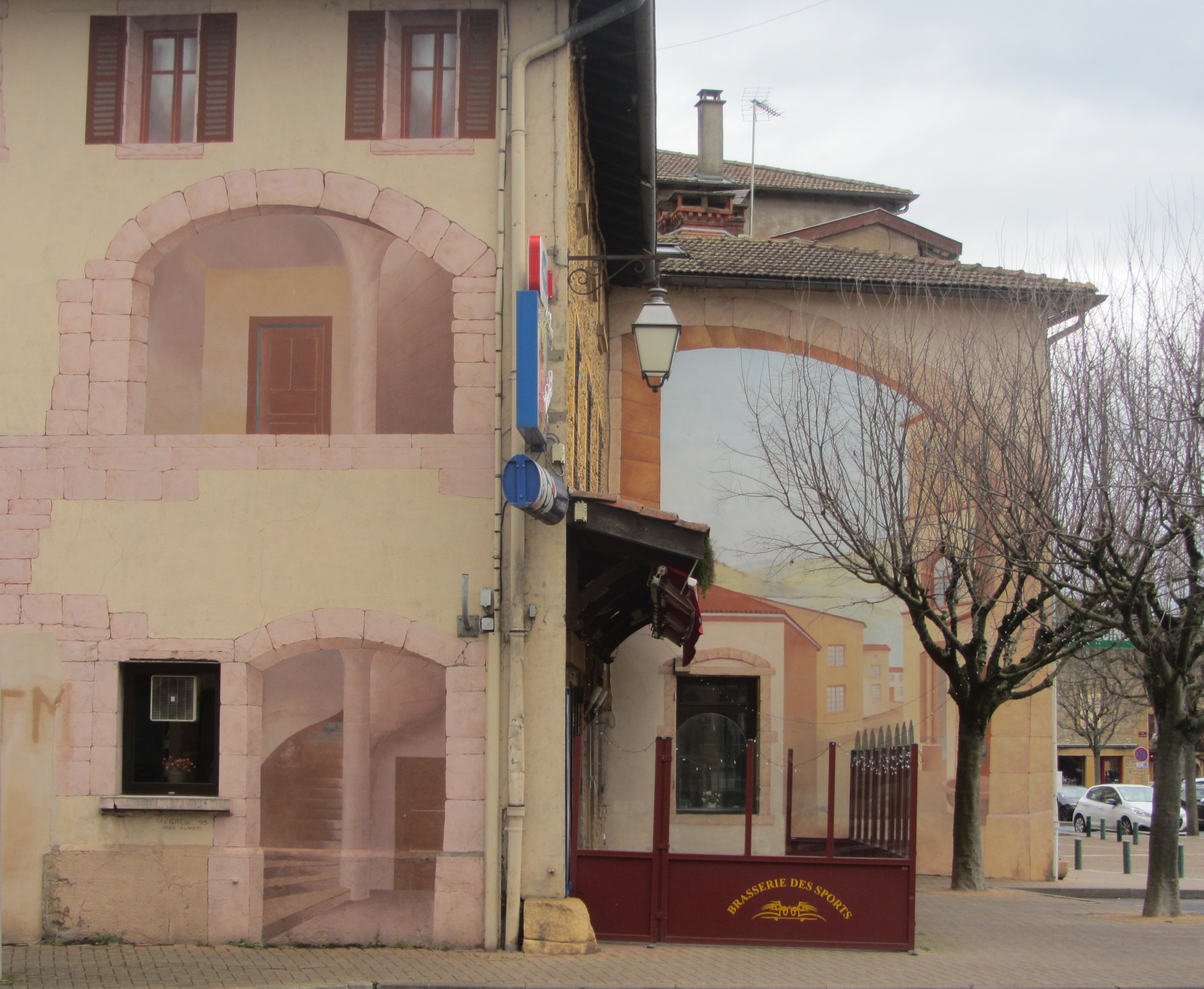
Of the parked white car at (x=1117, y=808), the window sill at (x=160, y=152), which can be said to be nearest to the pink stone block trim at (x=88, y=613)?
the window sill at (x=160, y=152)

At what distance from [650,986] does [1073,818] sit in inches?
1238

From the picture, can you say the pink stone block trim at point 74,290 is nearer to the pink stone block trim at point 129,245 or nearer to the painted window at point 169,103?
the pink stone block trim at point 129,245

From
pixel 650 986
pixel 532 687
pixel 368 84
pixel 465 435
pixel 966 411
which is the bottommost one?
pixel 650 986

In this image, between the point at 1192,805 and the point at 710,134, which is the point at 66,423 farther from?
the point at 1192,805

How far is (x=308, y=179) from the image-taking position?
34.8 feet

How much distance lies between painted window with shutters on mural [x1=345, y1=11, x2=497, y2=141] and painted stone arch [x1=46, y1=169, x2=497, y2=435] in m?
0.55

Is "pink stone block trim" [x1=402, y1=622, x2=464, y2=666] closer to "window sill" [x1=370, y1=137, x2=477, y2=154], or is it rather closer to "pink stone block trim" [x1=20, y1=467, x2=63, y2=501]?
"pink stone block trim" [x1=20, y1=467, x2=63, y2=501]

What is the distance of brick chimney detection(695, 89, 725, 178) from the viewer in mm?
28734

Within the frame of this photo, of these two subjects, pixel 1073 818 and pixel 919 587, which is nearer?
pixel 919 587

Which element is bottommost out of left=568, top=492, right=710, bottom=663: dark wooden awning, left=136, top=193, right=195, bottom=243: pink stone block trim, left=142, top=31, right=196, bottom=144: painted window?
left=568, top=492, right=710, bottom=663: dark wooden awning

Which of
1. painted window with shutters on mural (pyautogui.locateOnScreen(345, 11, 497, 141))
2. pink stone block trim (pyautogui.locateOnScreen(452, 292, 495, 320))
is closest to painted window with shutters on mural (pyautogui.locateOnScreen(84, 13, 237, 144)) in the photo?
painted window with shutters on mural (pyautogui.locateOnScreen(345, 11, 497, 141))

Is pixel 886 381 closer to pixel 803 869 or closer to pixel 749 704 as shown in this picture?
pixel 749 704

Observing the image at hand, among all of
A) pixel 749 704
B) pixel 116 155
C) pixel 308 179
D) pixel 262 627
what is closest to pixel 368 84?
pixel 308 179

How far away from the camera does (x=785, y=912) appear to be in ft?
34.7
